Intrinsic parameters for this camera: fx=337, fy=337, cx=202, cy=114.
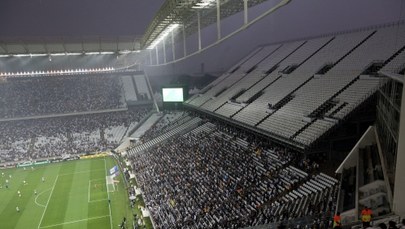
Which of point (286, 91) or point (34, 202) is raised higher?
point (286, 91)

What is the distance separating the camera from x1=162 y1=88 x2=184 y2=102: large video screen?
5088cm

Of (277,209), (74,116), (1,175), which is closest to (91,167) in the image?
(1,175)

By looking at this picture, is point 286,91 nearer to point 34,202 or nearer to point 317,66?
point 317,66

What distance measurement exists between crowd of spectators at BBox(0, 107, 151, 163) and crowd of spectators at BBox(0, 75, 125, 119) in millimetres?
1904

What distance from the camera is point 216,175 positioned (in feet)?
80.9

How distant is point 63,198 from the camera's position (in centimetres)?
2861

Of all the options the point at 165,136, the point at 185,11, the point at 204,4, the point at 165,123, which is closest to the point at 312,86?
the point at 185,11

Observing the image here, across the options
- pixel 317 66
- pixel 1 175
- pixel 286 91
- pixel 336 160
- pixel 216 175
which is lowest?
pixel 1 175

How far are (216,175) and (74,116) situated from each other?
35.2 metres

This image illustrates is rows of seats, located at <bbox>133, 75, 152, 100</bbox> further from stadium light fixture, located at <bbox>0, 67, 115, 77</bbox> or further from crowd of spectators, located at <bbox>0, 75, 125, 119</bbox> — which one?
stadium light fixture, located at <bbox>0, 67, 115, 77</bbox>

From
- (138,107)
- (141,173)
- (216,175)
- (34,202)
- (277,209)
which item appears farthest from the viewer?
(138,107)

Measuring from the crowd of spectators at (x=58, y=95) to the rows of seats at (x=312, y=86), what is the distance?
21.5 meters

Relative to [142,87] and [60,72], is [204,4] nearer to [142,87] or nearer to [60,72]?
[142,87]

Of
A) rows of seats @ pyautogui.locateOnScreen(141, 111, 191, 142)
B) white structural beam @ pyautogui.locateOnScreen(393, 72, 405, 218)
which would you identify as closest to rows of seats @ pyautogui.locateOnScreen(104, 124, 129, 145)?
rows of seats @ pyautogui.locateOnScreen(141, 111, 191, 142)
